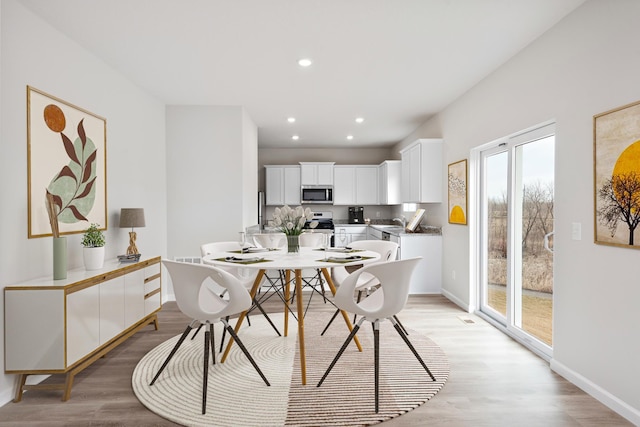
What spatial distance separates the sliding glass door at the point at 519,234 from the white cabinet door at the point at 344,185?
3923 millimetres

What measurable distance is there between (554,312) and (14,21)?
4.22m

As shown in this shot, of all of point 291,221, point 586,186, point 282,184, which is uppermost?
point 282,184

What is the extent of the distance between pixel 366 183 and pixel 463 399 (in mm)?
5880

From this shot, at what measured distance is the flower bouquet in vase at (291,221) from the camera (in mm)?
3043

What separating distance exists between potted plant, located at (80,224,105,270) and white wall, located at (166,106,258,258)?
1891mm

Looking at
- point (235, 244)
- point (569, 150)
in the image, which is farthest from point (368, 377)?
point (569, 150)

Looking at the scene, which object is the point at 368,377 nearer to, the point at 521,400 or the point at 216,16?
the point at 521,400

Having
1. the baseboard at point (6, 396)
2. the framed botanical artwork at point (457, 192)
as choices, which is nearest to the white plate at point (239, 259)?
the baseboard at point (6, 396)

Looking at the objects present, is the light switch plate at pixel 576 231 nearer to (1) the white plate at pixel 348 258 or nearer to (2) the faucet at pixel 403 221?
(1) the white plate at pixel 348 258

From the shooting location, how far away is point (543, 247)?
10.1 feet

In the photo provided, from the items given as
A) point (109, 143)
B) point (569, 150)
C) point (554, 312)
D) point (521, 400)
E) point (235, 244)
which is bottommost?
point (521, 400)

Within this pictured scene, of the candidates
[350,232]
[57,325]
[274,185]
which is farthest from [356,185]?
[57,325]

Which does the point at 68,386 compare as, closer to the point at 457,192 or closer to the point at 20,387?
the point at 20,387

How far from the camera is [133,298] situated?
3.16m
